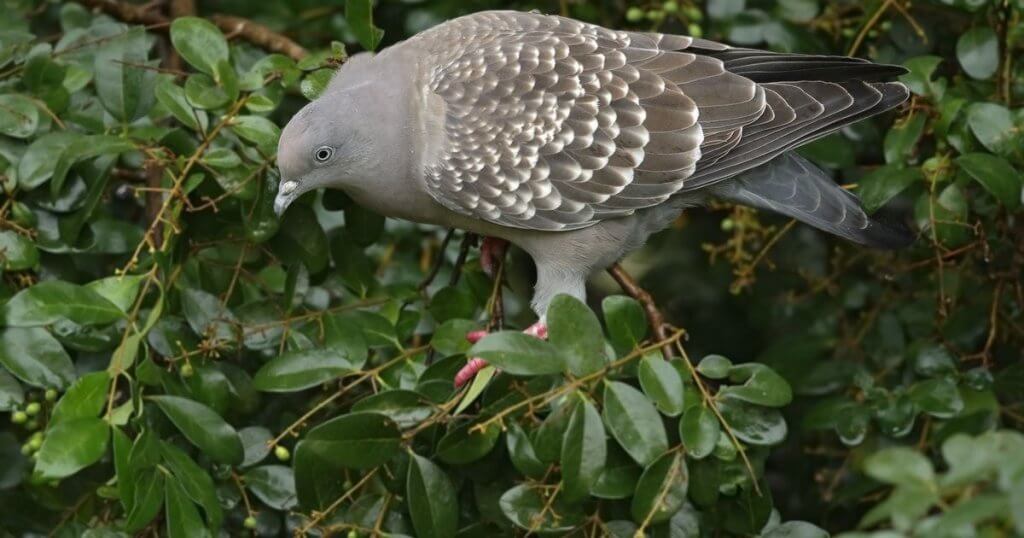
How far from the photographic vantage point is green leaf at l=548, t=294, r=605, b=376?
99.7 inches

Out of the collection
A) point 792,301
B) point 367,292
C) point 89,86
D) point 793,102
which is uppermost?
point 793,102

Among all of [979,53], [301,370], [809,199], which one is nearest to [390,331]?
[301,370]

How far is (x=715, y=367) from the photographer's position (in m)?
2.69

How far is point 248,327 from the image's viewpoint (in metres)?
3.01

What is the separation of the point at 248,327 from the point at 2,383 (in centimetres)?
→ 54

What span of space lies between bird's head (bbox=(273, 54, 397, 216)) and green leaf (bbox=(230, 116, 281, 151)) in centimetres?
3

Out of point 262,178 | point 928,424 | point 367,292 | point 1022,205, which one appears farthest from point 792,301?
point 262,178

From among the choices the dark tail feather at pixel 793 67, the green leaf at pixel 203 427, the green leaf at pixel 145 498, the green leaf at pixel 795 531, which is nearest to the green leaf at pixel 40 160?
the green leaf at pixel 203 427

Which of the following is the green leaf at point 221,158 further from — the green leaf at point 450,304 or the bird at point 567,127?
the green leaf at point 450,304

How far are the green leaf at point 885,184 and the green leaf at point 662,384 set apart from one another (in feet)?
2.84

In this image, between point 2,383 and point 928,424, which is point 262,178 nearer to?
point 2,383

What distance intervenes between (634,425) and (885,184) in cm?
104

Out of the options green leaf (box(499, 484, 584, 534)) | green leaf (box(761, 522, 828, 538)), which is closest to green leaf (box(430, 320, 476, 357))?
green leaf (box(499, 484, 584, 534))

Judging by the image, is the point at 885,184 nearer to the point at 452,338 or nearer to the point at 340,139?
the point at 452,338
